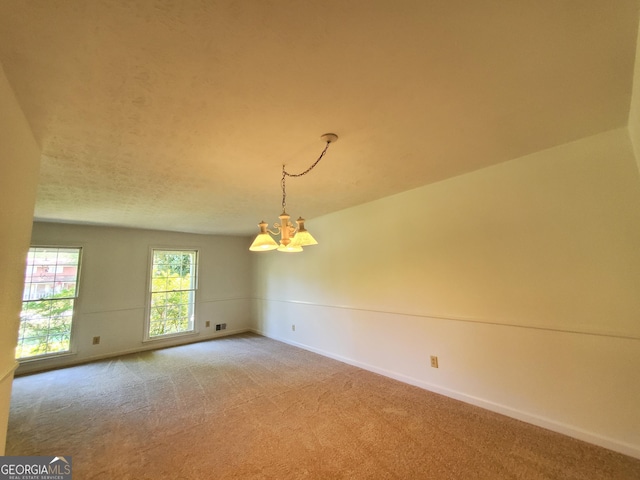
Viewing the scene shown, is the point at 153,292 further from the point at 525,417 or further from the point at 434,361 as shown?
the point at 525,417

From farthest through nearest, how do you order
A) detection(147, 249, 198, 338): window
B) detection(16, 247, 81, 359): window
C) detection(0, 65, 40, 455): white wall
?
detection(147, 249, 198, 338): window → detection(16, 247, 81, 359): window → detection(0, 65, 40, 455): white wall

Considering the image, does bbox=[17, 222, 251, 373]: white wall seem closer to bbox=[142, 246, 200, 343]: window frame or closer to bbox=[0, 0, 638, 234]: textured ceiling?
bbox=[142, 246, 200, 343]: window frame

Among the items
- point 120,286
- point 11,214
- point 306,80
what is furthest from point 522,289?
point 120,286

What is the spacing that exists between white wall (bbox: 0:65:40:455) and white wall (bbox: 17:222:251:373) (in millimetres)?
3469

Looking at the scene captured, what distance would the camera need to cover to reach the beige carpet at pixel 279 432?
71.0 inches

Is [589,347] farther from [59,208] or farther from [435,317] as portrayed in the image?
[59,208]

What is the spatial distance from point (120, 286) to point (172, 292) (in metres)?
0.91

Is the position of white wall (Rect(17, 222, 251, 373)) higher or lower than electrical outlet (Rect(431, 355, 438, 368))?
higher

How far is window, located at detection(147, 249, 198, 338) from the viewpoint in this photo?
17.0ft

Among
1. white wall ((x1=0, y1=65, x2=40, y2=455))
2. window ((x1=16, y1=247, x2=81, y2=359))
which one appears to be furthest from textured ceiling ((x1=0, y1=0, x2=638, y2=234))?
window ((x1=16, y1=247, x2=81, y2=359))

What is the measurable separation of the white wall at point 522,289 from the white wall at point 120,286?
3.65 meters

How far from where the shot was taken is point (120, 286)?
15.6 feet

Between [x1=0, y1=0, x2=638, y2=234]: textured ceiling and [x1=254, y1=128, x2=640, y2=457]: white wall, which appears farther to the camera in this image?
[x1=254, y1=128, x2=640, y2=457]: white wall

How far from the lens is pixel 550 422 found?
6.96 feet
